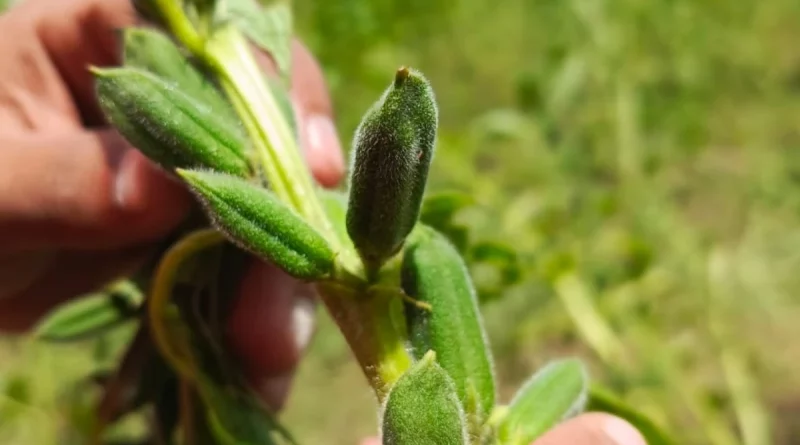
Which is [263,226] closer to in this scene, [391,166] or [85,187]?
[391,166]

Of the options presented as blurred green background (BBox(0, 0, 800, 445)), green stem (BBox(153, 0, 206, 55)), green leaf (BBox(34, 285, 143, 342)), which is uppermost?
green stem (BBox(153, 0, 206, 55))

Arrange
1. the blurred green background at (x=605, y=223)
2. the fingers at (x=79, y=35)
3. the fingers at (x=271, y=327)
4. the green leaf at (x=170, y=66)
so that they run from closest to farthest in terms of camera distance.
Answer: the green leaf at (x=170, y=66), the fingers at (x=271, y=327), the fingers at (x=79, y=35), the blurred green background at (x=605, y=223)

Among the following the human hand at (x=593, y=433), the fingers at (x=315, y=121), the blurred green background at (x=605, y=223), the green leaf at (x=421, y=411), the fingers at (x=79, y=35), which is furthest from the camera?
the blurred green background at (x=605, y=223)

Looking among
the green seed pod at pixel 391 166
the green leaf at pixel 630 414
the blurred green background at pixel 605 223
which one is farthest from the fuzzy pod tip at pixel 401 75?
the blurred green background at pixel 605 223

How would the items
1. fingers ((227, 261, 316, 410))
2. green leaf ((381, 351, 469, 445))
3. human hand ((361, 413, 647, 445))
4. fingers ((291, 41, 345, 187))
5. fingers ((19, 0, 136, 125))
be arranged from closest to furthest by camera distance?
green leaf ((381, 351, 469, 445))
human hand ((361, 413, 647, 445))
fingers ((227, 261, 316, 410))
fingers ((291, 41, 345, 187))
fingers ((19, 0, 136, 125))

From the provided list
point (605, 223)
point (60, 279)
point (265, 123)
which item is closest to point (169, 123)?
point (265, 123)

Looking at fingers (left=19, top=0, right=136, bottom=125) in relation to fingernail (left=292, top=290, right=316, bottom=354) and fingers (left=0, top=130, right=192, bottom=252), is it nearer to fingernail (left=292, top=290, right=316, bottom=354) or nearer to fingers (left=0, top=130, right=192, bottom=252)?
fingers (left=0, top=130, right=192, bottom=252)

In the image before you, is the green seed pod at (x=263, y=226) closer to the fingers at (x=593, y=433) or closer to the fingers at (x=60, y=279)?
the fingers at (x=593, y=433)

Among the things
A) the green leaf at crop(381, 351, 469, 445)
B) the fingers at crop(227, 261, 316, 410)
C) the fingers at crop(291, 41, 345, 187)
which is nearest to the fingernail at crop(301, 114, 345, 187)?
the fingers at crop(291, 41, 345, 187)

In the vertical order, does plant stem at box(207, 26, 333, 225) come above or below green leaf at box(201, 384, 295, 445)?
above
